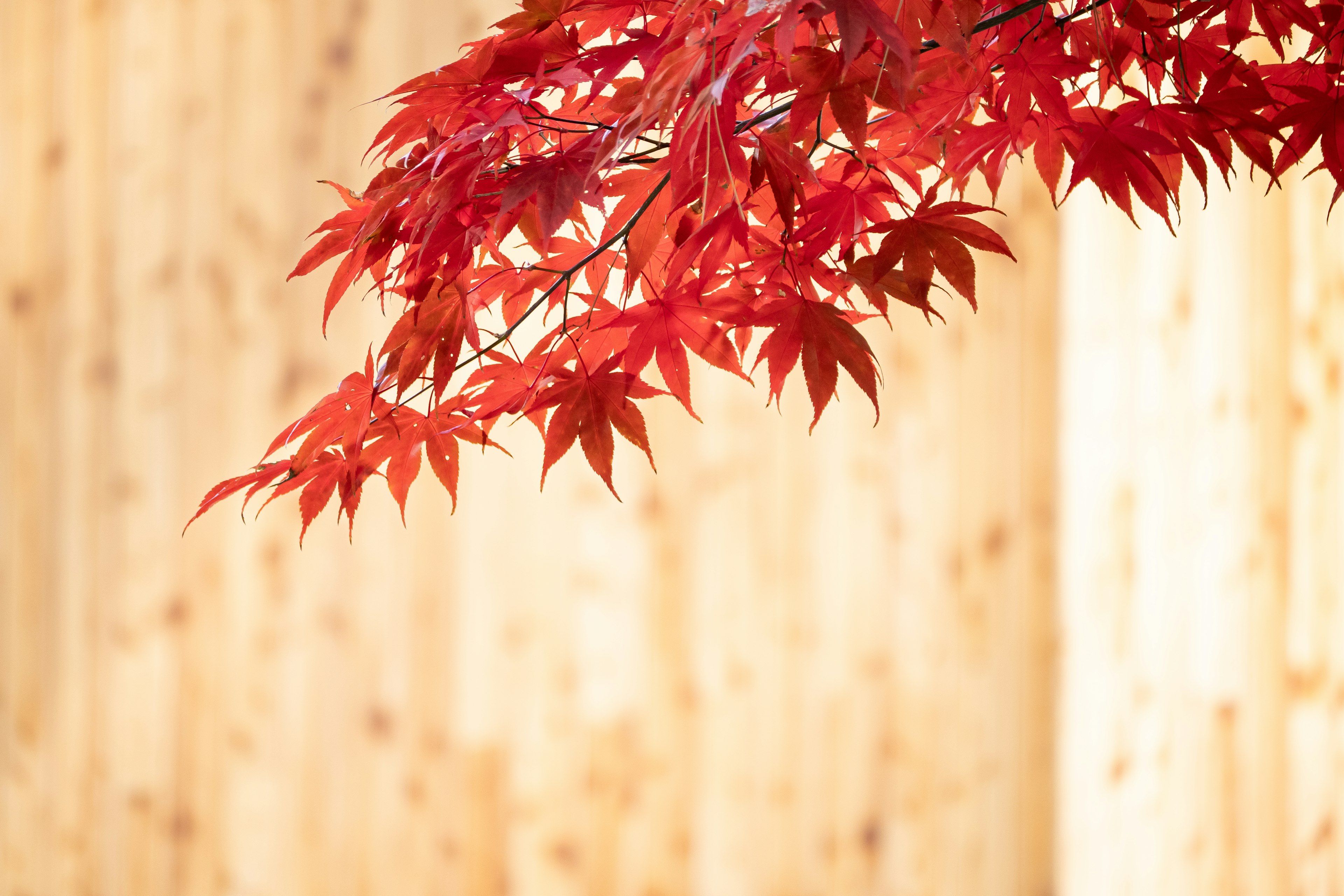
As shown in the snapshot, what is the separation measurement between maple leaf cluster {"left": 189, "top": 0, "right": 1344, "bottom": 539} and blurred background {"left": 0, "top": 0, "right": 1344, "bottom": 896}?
0.88 meters

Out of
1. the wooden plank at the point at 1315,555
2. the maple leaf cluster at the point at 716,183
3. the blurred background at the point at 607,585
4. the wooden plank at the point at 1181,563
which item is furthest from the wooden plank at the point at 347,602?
the maple leaf cluster at the point at 716,183

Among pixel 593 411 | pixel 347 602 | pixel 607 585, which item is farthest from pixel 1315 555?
pixel 347 602

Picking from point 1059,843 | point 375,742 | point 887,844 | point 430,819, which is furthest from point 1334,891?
point 375,742

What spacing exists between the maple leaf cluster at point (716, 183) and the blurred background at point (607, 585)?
0.88 m

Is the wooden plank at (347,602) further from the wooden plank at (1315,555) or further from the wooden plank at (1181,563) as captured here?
the wooden plank at (1315,555)

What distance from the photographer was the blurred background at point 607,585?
1526 mm

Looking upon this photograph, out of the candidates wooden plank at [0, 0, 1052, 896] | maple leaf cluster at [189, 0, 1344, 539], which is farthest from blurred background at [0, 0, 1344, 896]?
maple leaf cluster at [189, 0, 1344, 539]

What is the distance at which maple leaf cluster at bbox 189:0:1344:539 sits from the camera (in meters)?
0.51

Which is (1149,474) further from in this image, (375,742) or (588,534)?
(375,742)

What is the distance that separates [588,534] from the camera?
5.13ft

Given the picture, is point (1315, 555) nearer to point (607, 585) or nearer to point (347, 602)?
point (607, 585)

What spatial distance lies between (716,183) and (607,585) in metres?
1.14

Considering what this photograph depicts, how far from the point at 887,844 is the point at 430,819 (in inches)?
30.9

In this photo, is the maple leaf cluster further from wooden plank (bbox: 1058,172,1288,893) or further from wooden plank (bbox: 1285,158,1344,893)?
wooden plank (bbox: 1285,158,1344,893)
